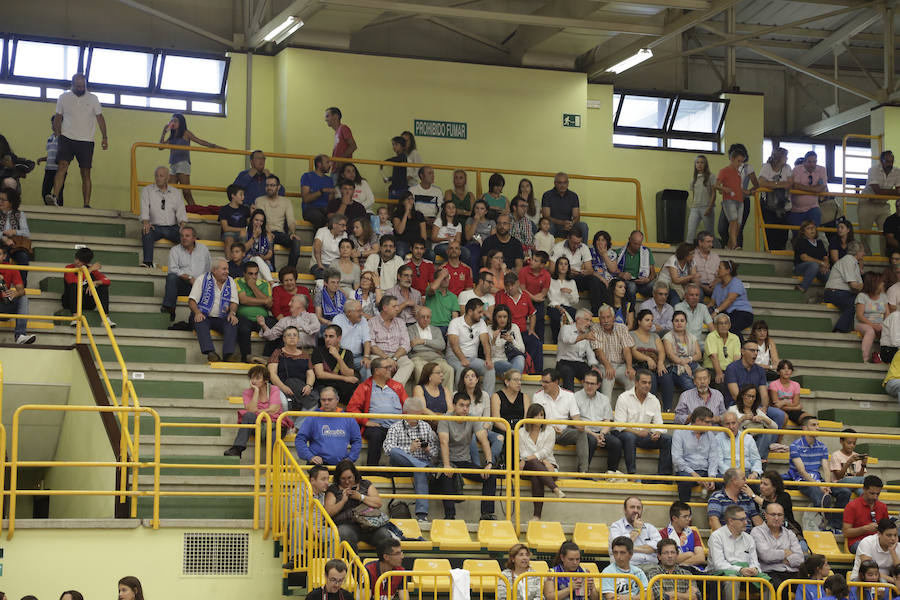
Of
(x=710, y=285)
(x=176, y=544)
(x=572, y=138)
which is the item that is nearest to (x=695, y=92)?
(x=572, y=138)

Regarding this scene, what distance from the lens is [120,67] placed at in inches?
736

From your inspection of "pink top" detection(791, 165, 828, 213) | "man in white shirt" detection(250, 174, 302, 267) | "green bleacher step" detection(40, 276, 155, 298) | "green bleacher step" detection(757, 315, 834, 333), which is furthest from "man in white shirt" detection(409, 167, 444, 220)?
"pink top" detection(791, 165, 828, 213)

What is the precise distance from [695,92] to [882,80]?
359 centimetres

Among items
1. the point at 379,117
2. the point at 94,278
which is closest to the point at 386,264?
the point at 94,278

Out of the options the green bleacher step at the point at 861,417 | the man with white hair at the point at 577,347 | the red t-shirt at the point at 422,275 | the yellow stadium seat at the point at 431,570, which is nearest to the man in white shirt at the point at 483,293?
the red t-shirt at the point at 422,275

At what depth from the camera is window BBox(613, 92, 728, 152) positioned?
21.0m

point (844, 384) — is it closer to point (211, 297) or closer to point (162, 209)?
point (211, 297)

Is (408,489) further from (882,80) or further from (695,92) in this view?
(882,80)

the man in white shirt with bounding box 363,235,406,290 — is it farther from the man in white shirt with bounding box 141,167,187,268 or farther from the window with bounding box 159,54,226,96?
the window with bounding box 159,54,226,96

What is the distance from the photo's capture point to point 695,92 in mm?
21516

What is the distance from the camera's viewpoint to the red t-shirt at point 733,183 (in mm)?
18266

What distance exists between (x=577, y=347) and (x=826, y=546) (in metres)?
3.51

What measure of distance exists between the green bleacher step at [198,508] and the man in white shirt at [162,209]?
4.78m

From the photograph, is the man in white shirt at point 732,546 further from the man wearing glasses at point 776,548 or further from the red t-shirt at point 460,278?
the red t-shirt at point 460,278
